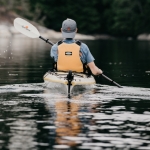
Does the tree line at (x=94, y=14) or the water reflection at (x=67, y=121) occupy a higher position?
the tree line at (x=94, y=14)

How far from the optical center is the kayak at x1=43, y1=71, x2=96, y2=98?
1584 centimetres

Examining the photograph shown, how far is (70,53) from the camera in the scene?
1664 cm

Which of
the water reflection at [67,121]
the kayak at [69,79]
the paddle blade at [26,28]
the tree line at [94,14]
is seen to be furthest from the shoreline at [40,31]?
the water reflection at [67,121]

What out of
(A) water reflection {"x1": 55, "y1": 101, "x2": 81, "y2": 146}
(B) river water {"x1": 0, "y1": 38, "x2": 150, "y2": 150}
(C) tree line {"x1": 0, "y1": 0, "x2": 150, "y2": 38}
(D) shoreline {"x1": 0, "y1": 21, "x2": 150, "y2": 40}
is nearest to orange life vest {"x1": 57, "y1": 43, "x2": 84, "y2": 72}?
(B) river water {"x1": 0, "y1": 38, "x2": 150, "y2": 150}

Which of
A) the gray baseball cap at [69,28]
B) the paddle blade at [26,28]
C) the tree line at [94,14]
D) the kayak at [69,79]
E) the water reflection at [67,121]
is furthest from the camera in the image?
the tree line at [94,14]

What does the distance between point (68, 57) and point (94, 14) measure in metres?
84.4

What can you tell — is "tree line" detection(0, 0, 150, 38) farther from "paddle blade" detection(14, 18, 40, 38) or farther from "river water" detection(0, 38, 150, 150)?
"river water" detection(0, 38, 150, 150)

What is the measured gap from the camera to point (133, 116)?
42.5ft

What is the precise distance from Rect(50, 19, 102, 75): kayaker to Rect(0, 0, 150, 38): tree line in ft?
253

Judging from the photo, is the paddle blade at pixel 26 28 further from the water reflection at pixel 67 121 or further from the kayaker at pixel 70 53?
the water reflection at pixel 67 121

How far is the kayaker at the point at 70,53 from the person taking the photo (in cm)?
1661

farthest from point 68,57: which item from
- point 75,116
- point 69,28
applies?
point 75,116

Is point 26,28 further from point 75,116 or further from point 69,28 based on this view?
point 75,116

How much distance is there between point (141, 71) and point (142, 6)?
239 feet
